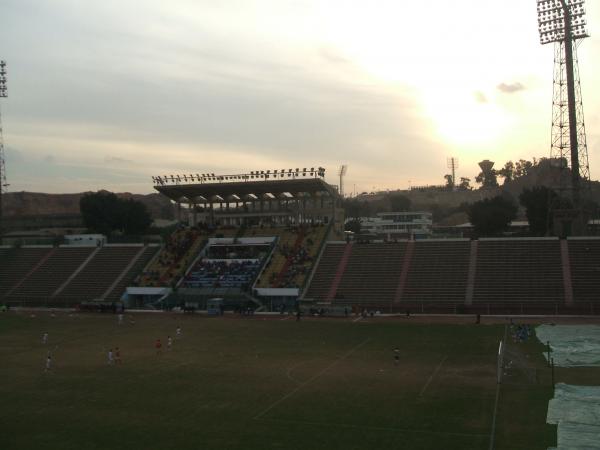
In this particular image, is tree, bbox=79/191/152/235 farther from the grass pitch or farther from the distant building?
the grass pitch

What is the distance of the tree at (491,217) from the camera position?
123m

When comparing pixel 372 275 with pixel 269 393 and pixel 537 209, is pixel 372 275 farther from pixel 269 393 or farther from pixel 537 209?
pixel 537 209

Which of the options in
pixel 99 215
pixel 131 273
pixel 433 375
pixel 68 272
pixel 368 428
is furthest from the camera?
pixel 99 215

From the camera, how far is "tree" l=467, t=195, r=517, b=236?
404 feet

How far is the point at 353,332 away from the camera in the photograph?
54.9m

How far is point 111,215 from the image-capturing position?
13150 centimetres

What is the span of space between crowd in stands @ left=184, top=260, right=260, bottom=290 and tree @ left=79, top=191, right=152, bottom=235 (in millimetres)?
53077

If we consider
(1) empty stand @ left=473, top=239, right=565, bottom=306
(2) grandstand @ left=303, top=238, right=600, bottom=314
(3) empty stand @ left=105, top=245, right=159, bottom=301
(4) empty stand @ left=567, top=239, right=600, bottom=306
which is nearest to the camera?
(4) empty stand @ left=567, top=239, right=600, bottom=306

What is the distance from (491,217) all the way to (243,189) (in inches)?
2249

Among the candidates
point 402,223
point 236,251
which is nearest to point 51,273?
point 236,251

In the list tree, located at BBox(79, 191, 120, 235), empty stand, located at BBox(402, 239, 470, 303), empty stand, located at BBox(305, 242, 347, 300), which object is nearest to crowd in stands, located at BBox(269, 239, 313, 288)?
empty stand, located at BBox(305, 242, 347, 300)

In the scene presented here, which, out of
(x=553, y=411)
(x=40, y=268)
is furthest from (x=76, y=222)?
(x=553, y=411)

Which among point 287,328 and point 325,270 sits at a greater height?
point 325,270

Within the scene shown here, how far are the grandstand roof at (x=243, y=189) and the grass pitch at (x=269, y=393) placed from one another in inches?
1358
